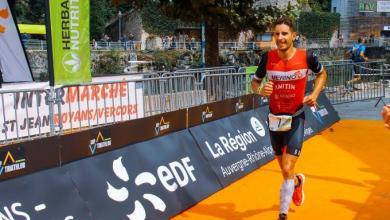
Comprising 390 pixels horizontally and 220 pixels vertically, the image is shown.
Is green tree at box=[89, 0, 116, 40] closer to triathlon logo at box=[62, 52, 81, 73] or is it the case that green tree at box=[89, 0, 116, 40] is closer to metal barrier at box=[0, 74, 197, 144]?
metal barrier at box=[0, 74, 197, 144]

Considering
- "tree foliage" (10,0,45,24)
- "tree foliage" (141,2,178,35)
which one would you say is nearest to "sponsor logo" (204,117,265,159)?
"tree foliage" (141,2,178,35)

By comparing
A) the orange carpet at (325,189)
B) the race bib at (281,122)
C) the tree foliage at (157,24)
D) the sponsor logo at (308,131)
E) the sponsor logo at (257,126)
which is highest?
the tree foliage at (157,24)

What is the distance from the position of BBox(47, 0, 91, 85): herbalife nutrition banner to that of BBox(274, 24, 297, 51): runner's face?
309cm

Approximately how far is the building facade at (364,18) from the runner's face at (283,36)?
78.1m

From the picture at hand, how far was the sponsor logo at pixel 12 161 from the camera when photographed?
4.32 metres

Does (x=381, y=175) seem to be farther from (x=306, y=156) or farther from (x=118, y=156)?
(x=118, y=156)

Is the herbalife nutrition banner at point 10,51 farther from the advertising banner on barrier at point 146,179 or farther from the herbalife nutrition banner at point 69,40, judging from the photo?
the advertising banner on barrier at point 146,179

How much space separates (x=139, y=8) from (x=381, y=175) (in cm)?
1004

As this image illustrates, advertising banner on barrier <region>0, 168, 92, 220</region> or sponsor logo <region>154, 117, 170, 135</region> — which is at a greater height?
sponsor logo <region>154, 117, 170, 135</region>

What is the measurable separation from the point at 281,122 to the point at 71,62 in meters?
3.21

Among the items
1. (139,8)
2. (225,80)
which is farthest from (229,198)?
(139,8)

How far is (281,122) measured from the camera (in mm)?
5574

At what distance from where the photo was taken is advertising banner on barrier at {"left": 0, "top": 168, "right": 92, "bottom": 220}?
4.32 m

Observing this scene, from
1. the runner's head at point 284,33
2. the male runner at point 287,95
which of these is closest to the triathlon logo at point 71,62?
the male runner at point 287,95
